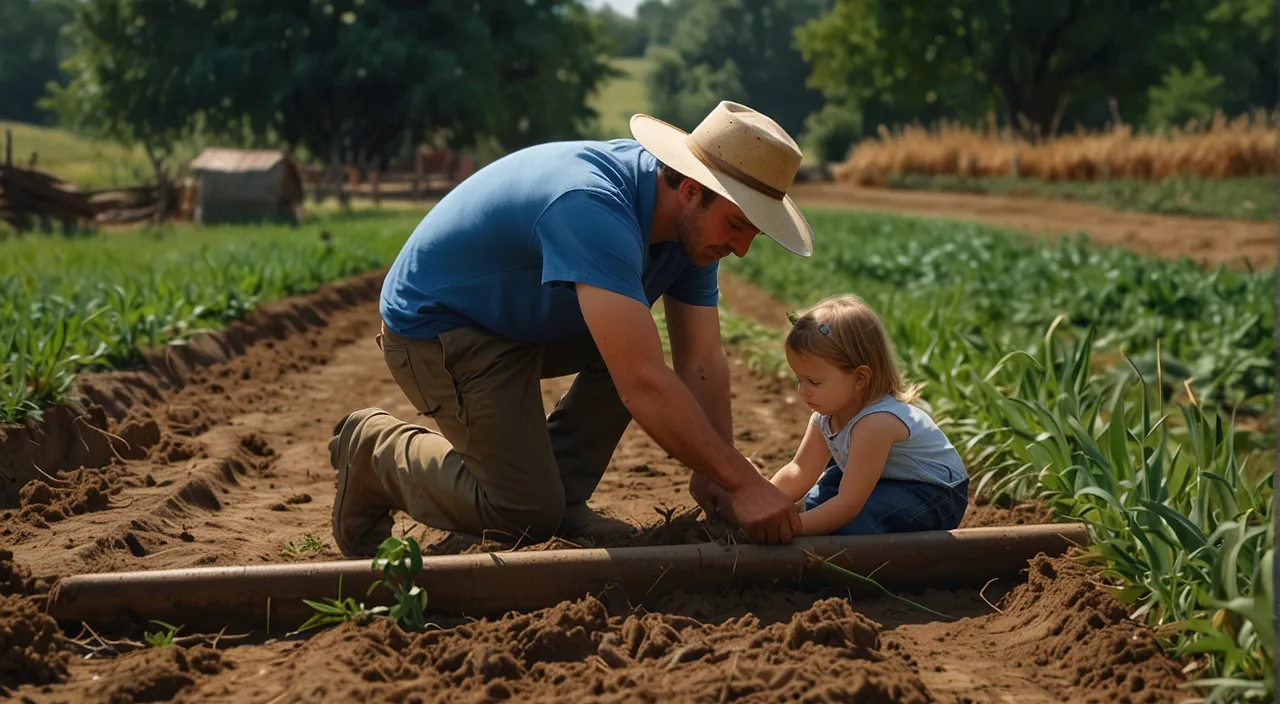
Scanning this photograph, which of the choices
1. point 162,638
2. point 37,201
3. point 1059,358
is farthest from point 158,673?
point 37,201

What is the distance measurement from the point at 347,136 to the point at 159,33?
18.3 ft

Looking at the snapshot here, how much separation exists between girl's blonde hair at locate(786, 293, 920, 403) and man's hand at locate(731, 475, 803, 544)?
44 centimetres

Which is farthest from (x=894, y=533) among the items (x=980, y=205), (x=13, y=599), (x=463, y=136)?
(x=463, y=136)

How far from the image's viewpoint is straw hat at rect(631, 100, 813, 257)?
11.0 ft

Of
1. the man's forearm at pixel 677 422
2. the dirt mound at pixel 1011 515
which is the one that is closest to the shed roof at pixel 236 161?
the dirt mound at pixel 1011 515

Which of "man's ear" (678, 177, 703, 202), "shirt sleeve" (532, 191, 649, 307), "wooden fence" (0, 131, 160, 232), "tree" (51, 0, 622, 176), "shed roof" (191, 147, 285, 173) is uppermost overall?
"tree" (51, 0, 622, 176)

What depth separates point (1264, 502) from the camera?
3.65 metres

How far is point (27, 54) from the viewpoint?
78.2 m

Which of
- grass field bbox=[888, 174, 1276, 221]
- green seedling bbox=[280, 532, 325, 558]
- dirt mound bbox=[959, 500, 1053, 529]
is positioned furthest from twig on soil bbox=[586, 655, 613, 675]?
grass field bbox=[888, 174, 1276, 221]

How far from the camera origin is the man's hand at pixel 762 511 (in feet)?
10.8

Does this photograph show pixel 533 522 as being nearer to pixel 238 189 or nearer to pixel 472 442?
pixel 472 442

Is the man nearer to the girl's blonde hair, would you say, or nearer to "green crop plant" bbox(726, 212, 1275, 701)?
the girl's blonde hair

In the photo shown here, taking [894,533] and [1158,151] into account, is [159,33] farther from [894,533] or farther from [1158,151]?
[894,533]

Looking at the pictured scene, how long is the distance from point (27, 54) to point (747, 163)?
86.3 meters
